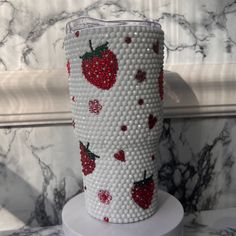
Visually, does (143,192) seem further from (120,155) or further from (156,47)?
(156,47)

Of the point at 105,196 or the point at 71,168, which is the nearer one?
the point at 105,196

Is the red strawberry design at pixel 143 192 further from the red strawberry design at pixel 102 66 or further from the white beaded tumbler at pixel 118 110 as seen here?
the red strawberry design at pixel 102 66

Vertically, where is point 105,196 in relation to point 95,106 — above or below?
below

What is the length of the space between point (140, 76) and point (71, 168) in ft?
0.74

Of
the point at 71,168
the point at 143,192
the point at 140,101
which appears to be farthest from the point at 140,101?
the point at 71,168

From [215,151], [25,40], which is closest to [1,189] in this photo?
[25,40]

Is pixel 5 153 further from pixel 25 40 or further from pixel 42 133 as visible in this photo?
pixel 25 40

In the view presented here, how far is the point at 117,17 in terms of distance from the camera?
0.45 m

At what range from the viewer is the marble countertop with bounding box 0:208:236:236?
453 mm

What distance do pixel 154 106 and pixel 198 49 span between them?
0.61 ft

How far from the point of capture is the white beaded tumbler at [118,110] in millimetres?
304

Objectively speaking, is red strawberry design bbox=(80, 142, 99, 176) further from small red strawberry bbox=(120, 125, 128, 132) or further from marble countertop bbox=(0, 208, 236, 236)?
marble countertop bbox=(0, 208, 236, 236)

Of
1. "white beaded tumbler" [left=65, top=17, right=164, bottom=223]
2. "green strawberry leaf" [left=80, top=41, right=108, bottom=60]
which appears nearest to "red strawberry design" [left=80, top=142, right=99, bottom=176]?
"white beaded tumbler" [left=65, top=17, right=164, bottom=223]

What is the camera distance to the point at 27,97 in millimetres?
442
